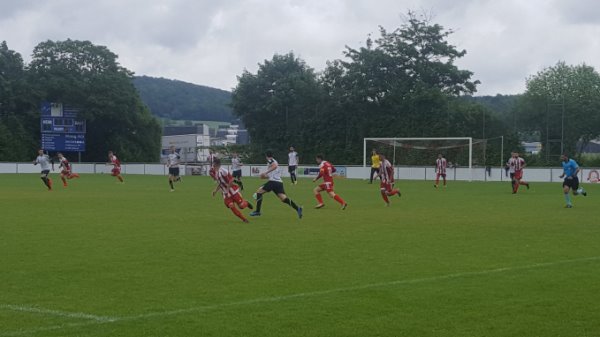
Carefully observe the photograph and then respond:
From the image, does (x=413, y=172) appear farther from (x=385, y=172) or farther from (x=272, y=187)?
(x=272, y=187)

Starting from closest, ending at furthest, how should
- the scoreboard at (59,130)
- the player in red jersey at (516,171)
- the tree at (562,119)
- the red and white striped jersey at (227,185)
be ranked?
1. the red and white striped jersey at (227,185)
2. the player in red jersey at (516,171)
3. the tree at (562,119)
4. the scoreboard at (59,130)

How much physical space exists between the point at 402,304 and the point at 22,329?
4004mm

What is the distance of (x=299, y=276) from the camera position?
33.8 feet

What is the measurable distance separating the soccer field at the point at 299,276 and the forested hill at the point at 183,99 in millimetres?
116364

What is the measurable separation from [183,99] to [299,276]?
13528 centimetres

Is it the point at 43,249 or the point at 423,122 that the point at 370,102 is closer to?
the point at 423,122

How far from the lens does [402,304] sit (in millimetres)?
8492

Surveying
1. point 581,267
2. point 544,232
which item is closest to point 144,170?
point 544,232

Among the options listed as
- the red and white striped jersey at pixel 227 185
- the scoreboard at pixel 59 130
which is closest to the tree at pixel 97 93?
the scoreboard at pixel 59 130

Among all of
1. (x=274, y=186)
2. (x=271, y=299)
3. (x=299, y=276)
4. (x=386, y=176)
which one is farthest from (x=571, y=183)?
(x=271, y=299)

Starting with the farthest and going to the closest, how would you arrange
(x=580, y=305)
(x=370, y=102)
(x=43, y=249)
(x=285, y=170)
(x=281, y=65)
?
(x=281, y=65) → (x=370, y=102) → (x=285, y=170) → (x=43, y=249) → (x=580, y=305)

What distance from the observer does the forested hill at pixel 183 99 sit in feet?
445

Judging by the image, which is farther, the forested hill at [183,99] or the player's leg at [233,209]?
the forested hill at [183,99]

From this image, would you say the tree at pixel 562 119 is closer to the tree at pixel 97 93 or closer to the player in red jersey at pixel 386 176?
the player in red jersey at pixel 386 176
